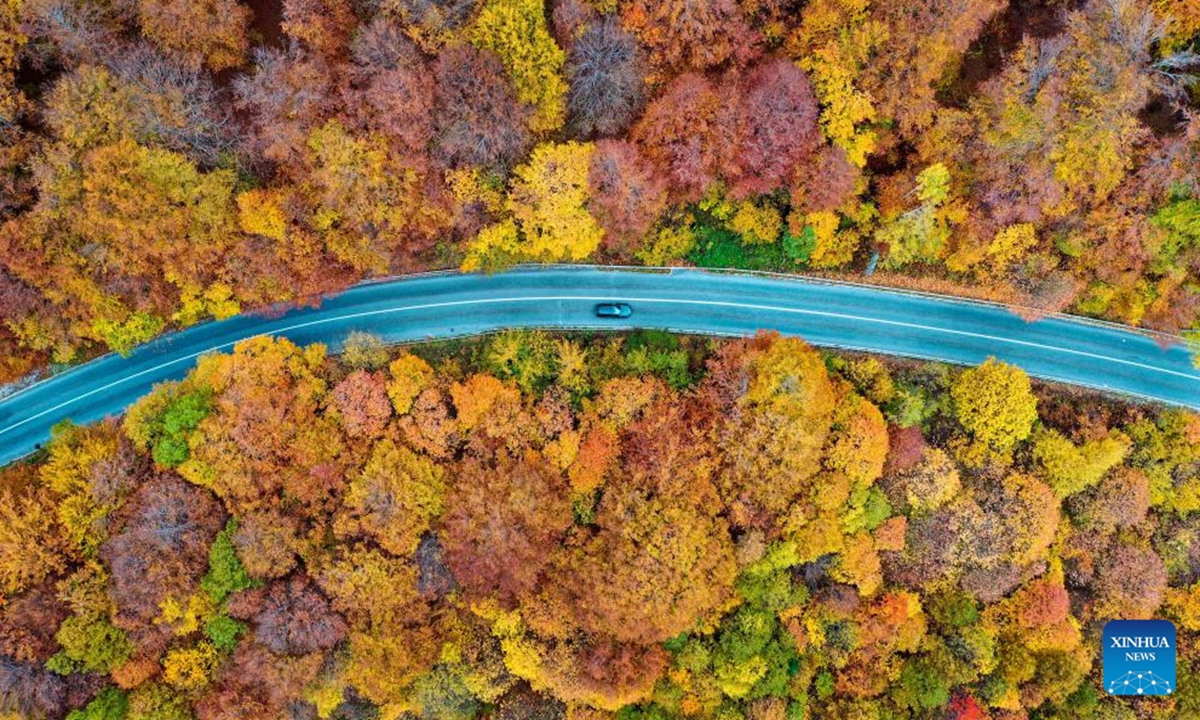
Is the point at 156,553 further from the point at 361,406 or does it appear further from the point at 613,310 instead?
the point at 613,310

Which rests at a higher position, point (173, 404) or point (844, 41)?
point (844, 41)

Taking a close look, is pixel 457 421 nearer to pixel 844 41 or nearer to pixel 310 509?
pixel 310 509

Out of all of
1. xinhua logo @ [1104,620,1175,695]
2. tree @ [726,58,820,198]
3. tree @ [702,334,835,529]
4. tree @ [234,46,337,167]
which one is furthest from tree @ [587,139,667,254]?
xinhua logo @ [1104,620,1175,695]

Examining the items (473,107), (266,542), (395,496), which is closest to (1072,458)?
(395,496)

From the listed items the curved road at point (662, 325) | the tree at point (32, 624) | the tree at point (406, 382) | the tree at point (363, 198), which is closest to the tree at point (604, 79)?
the tree at point (363, 198)

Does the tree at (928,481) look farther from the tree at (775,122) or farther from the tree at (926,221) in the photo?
the tree at (775,122)

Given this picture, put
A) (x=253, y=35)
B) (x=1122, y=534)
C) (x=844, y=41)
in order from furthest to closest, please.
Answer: (x=1122, y=534) → (x=253, y=35) → (x=844, y=41)

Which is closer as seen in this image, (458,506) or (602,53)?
(602,53)

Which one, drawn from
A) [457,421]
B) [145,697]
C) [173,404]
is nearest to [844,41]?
[457,421]
